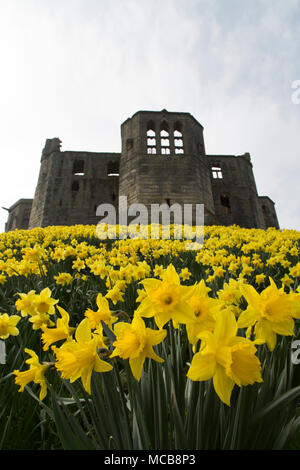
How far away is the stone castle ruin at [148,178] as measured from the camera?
17.4m

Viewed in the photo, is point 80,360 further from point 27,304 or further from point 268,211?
point 268,211

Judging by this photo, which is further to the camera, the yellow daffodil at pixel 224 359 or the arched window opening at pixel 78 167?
the arched window opening at pixel 78 167

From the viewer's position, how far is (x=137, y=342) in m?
0.67

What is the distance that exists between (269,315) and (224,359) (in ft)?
0.61

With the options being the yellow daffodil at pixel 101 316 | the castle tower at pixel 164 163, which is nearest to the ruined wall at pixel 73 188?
the castle tower at pixel 164 163

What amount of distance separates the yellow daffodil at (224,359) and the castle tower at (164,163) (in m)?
16.1

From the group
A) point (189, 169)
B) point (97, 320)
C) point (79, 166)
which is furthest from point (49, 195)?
point (97, 320)

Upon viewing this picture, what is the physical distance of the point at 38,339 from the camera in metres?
1.68

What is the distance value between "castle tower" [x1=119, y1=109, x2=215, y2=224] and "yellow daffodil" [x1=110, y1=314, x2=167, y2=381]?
16066 millimetres

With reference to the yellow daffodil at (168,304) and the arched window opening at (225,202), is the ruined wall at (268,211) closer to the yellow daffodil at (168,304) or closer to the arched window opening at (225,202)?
the arched window opening at (225,202)

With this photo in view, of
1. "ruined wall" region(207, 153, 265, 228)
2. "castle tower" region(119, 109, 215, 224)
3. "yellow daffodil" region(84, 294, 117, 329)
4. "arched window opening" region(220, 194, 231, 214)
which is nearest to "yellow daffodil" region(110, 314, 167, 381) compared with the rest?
"yellow daffodil" region(84, 294, 117, 329)

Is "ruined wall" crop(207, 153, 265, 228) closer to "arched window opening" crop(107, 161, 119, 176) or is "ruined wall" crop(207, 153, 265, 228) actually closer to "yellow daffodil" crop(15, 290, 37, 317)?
"arched window opening" crop(107, 161, 119, 176)

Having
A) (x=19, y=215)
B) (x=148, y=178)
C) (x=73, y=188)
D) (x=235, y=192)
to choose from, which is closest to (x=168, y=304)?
(x=148, y=178)
